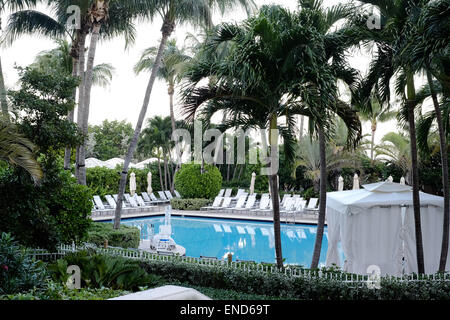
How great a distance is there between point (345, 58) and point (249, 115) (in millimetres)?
2173

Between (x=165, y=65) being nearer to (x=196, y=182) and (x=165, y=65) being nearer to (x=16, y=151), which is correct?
(x=196, y=182)

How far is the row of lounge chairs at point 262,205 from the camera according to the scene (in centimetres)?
1997

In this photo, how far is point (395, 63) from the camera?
298 inches

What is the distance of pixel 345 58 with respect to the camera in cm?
856

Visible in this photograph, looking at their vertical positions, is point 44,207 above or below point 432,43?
below

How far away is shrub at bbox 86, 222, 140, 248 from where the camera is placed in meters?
10.7

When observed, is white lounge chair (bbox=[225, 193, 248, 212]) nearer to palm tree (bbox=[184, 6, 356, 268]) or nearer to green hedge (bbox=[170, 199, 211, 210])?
green hedge (bbox=[170, 199, 211, 210])

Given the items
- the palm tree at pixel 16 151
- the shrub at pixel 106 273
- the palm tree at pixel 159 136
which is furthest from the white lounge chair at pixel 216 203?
the palm tree at pixel 16 151

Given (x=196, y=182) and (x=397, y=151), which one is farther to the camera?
(x=196, y=182)

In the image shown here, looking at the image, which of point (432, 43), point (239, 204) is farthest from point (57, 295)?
point (239, 204)

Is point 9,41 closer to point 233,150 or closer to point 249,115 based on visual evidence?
point 249,115

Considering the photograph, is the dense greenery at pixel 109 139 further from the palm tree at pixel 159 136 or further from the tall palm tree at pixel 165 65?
the tall palm tree at pixel 165 65

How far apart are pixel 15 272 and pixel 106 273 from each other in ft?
6.16
